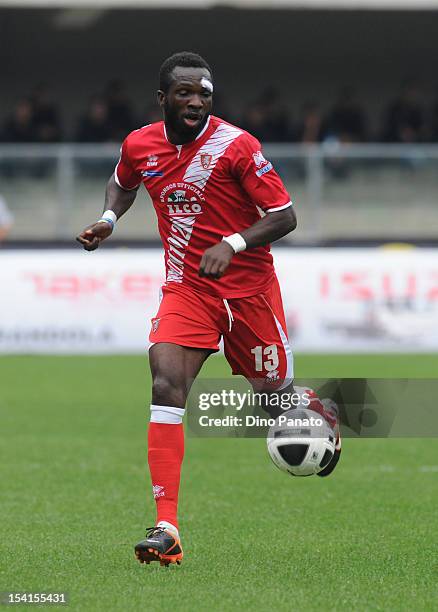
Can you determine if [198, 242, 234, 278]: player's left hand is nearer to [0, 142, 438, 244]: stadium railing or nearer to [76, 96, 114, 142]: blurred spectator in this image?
[0, 142, 438, 244]: stadium railing

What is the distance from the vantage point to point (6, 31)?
27156 mm

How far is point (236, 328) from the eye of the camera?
6.43 meters

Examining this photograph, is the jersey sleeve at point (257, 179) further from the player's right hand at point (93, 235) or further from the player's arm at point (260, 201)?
the player's right hand at point (93, 235)

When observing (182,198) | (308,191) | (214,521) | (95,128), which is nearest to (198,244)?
(182,198)

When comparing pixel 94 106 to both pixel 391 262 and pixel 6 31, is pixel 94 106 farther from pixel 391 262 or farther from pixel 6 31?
pixel 391 262

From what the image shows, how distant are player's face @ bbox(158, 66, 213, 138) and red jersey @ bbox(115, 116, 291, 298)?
16 centimetres

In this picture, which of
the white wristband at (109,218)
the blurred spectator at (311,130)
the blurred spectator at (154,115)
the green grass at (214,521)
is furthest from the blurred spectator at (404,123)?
the white wristband at (109,218)

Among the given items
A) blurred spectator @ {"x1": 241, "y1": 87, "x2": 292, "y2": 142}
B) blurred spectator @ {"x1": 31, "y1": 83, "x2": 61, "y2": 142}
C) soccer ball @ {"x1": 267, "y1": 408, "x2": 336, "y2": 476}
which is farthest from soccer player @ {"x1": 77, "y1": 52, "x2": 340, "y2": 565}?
blurred spectator @ {"x1": 31, "y1": 83, "x2": 61, "y2": 142}

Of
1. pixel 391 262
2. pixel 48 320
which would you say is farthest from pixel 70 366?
pixel 391 262

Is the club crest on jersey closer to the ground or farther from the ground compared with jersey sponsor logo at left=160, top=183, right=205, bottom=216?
farther from the ground

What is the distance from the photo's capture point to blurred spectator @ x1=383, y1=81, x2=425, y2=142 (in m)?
23.5

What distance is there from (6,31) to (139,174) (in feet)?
70.8

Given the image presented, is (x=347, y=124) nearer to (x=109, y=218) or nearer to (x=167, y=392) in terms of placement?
(x=109, y=218)

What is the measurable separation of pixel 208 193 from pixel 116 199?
2.13 ft
